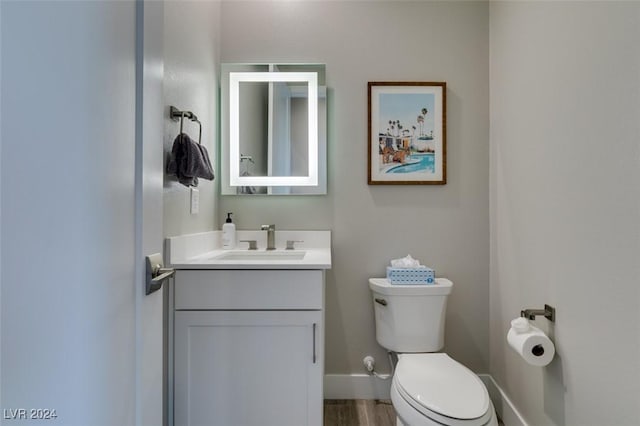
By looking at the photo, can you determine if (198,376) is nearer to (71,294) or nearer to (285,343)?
(285,343)

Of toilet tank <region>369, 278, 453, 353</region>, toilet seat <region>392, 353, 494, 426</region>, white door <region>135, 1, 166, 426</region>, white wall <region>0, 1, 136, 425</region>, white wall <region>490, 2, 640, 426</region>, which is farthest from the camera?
toilet tank <region>369, 278, 453, 353</region>

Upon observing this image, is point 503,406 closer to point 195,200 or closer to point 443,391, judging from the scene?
point 443,391

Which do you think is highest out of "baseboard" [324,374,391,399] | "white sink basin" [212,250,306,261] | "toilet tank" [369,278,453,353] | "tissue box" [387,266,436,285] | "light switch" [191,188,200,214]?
"light switch" [191,188,200,214]

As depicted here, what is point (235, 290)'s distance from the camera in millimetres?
1265

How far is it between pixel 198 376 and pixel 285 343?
0.36m

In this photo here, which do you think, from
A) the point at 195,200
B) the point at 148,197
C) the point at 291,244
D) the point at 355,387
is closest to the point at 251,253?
the point at 291,244

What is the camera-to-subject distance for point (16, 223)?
0.42m

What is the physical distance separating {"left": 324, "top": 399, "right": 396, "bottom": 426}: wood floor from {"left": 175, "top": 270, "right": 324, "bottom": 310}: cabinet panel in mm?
827

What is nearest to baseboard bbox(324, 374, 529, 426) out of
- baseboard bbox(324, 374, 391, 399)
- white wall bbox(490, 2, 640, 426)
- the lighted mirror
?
baseboard bbox(324, 374, 391, 399)

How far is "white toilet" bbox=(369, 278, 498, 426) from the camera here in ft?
3.59

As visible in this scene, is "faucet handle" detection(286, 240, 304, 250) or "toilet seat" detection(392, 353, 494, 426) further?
"faucet handle" detection(286, 240, 304, 250)

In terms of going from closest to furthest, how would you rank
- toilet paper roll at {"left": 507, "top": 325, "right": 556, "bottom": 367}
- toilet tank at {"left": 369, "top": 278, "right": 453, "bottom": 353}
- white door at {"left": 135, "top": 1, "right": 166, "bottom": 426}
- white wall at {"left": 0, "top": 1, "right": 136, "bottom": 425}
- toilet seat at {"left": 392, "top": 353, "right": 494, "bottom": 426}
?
1. white wall at {"left": 0, "top": 1, "right": 136, "bottom": 425}
2. white door at {"left": 135, "top": 1, "right": 166, "bottom": 426}
3. toilet seat at {"left": 392, "top": 353, "right": 494, "bottom": 426}
4. toilet paper roll at {"left": 507, "top": 325, "right": 556, "bottom": 367}
5. toilet tank at {"left": 369, "top": 278, "right": 453, "bottom": 353}

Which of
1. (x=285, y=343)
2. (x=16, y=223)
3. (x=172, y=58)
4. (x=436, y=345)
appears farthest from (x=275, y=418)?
(x=172, y=58)

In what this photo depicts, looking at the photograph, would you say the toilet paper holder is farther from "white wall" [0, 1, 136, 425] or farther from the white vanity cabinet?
"white wall" [0, 1, 136, 425]
